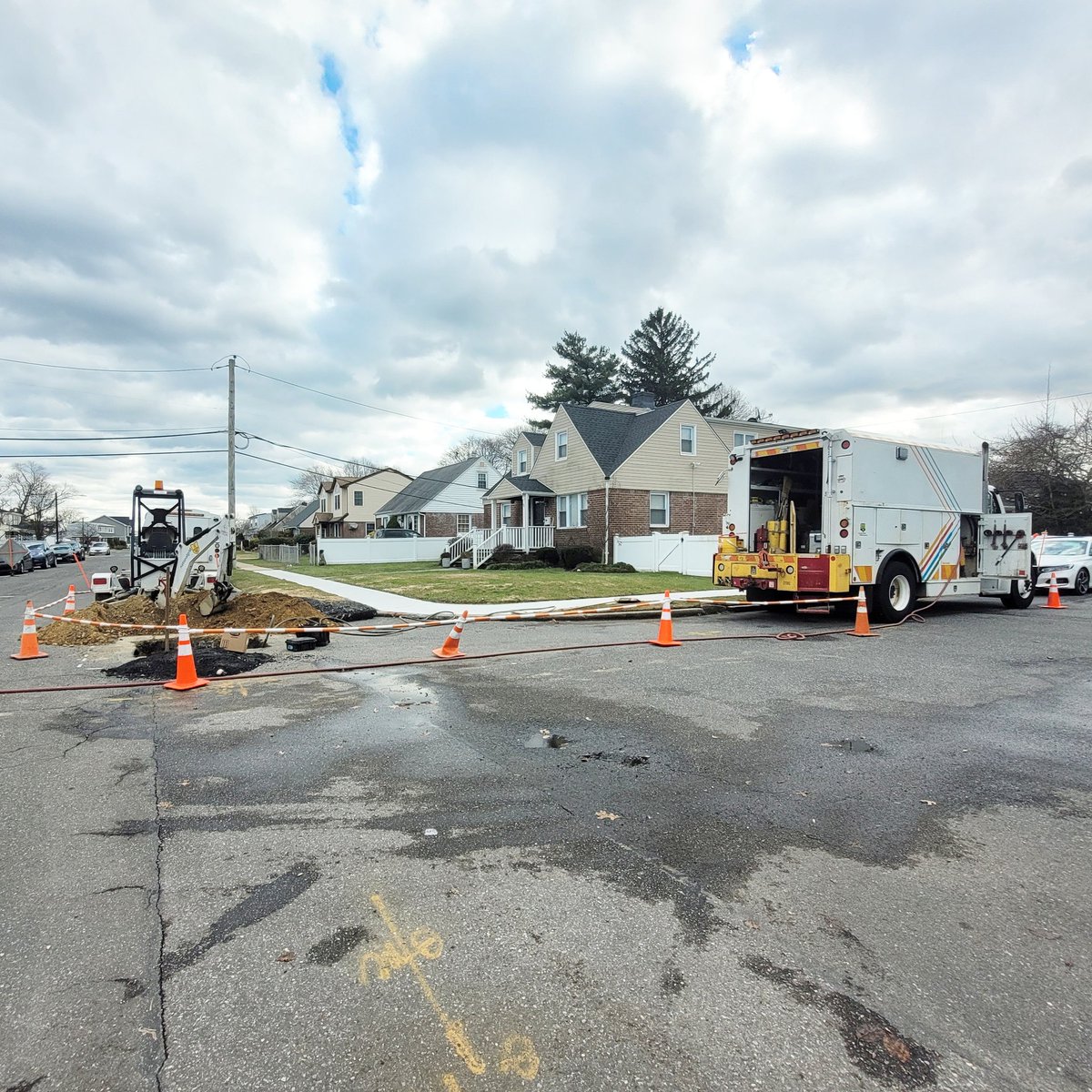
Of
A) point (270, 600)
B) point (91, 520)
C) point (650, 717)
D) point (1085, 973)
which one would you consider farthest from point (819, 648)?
point (91, 520)

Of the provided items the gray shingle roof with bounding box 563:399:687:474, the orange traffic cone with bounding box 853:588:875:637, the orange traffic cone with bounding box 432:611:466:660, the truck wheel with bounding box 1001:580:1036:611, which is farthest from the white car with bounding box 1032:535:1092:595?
the orange traffic cone with bounding box 432:611:466:660

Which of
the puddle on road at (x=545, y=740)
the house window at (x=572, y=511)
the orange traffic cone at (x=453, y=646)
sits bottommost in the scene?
the puddle on road at (x=545, y=740)

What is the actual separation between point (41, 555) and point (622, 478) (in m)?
36.7

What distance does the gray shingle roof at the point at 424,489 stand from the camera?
46.7 m

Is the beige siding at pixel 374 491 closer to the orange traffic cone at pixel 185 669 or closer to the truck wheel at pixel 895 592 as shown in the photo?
the truck wheel at pixel 895 592

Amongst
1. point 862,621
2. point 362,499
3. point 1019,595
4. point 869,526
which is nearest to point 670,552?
point 1019,595

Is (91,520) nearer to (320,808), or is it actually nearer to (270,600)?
(270,600)

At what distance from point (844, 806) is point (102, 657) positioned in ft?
31.9

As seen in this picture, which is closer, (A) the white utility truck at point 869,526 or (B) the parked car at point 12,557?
(A) the white utility truck at point 869,526

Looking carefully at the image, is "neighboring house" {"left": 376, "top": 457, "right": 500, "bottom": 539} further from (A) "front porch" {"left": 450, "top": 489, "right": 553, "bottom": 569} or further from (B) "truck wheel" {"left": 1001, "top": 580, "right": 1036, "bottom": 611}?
(B) "truck wheel" {"left": 1001, "top": 580, "right": 1036, "bottom": 611}

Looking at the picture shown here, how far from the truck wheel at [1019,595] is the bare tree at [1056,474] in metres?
21.5

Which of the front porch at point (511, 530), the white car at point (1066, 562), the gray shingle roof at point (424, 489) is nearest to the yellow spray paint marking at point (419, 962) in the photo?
the white car at point (1066, 562)

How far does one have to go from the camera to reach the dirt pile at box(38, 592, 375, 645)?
452 inches

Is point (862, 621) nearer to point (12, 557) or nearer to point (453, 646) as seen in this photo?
point (453, 646)
